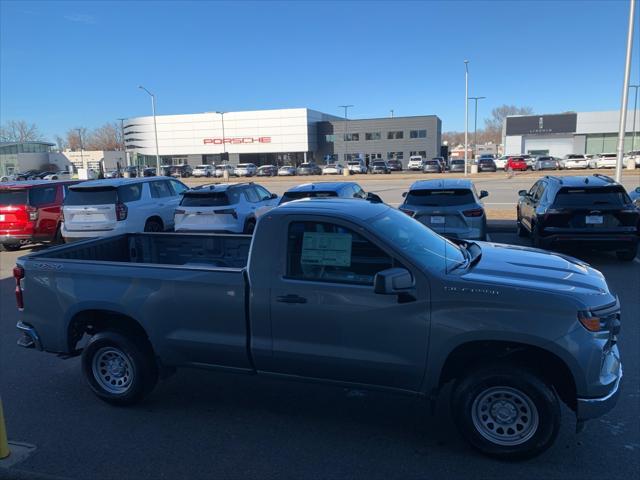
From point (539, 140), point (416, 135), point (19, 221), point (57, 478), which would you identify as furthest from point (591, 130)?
point (57, 478)

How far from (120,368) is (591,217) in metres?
8.29

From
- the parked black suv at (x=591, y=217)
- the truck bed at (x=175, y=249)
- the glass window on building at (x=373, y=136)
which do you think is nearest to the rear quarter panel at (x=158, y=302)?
the truck bed at (x=175, y=249)

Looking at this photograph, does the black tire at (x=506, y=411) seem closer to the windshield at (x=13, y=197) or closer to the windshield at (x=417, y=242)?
the windshield at (x=417, y=242)

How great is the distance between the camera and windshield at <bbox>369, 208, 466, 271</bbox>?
3.67m

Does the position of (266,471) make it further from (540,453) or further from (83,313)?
(83,313)

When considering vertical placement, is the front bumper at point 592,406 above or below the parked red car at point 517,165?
below

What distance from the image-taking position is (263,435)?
155 inches

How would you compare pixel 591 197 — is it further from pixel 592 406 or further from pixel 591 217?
pixel 592 406

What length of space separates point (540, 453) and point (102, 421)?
3.40 m

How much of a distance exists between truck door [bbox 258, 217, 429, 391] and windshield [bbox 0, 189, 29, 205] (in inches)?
432

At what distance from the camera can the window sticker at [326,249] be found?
3.75 m

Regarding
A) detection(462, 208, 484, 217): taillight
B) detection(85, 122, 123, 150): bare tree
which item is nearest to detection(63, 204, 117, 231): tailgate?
detection(462, 208, 484, 217): taillight

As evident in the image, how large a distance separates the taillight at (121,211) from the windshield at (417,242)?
8.51 metres

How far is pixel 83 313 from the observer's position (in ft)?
14.7
